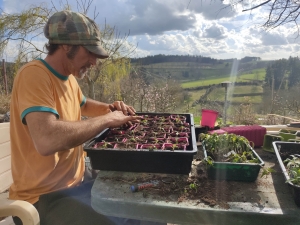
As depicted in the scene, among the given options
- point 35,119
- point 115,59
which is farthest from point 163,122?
point 115,59

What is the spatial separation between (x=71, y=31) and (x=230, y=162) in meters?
1.13

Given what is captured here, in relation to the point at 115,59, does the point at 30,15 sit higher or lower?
higher

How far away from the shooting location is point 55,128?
4.17 ft

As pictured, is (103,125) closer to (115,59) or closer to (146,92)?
(115,59)

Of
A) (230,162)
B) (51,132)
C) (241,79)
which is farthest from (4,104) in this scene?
(230,162)

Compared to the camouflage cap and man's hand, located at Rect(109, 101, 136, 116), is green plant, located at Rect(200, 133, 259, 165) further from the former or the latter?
the camouflage cap

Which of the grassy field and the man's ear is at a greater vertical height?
the man's ear

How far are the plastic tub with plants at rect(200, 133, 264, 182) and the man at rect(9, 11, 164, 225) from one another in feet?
1.93

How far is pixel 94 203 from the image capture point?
1104 millimetres

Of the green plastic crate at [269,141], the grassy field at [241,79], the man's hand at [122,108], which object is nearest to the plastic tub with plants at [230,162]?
the green plastic crate at [269,141]

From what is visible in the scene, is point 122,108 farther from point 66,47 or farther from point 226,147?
point 226,147

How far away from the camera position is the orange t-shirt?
1.36 meters

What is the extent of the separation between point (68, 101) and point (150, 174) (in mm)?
754

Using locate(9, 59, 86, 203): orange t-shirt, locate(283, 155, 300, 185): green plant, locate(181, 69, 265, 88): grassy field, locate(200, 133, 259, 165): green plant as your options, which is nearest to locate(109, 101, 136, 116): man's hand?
locate(9, 59, 86, 203): orange t-shirt
